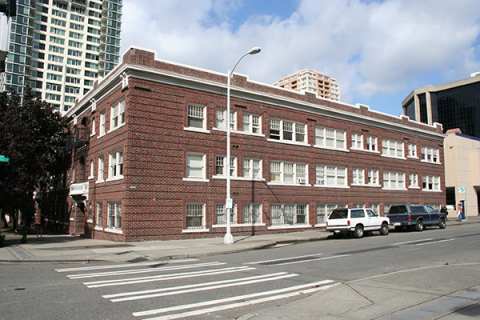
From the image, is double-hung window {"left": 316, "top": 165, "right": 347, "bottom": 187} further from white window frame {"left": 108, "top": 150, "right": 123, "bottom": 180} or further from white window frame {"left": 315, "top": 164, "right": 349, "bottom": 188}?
white window frame {"left": 108, "top": 150, "right": 123, "bottom": 180}

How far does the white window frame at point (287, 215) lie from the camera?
26.5 metres

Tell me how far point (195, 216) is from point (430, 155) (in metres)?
30.0

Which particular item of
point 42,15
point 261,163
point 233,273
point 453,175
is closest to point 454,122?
point 453,175

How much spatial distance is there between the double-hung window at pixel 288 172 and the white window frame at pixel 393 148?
10.9 metres

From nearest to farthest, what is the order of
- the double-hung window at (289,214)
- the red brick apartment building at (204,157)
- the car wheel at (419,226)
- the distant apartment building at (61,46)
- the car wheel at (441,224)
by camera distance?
the red brick apartment building at (204,157), the double-hung window at (289,214), the car wheel at (419,226), the car wheel at (441,224), the distant apartment building at (61,46)

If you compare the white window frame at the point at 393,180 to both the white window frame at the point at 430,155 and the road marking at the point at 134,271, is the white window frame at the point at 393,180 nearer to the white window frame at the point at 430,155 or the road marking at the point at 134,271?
the white window frame at the point at 430,155

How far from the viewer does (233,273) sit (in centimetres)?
1066

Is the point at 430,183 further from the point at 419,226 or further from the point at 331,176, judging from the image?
the point at 331,176

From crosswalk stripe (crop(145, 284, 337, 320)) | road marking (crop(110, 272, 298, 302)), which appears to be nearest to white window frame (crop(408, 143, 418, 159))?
road marking (crop(110, 272, 298, 302))

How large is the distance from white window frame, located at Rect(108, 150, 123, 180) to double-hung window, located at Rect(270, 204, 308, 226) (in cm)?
1038

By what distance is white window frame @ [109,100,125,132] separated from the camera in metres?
22.6

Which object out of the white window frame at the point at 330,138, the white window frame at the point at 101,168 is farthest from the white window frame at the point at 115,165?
the white window frame at the point at 330,138

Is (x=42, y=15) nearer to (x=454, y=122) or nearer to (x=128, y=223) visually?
(x=128, y=223)

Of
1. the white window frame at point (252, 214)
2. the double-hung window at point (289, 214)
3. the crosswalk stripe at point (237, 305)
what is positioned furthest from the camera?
the double-hung window at point (289, 214)
